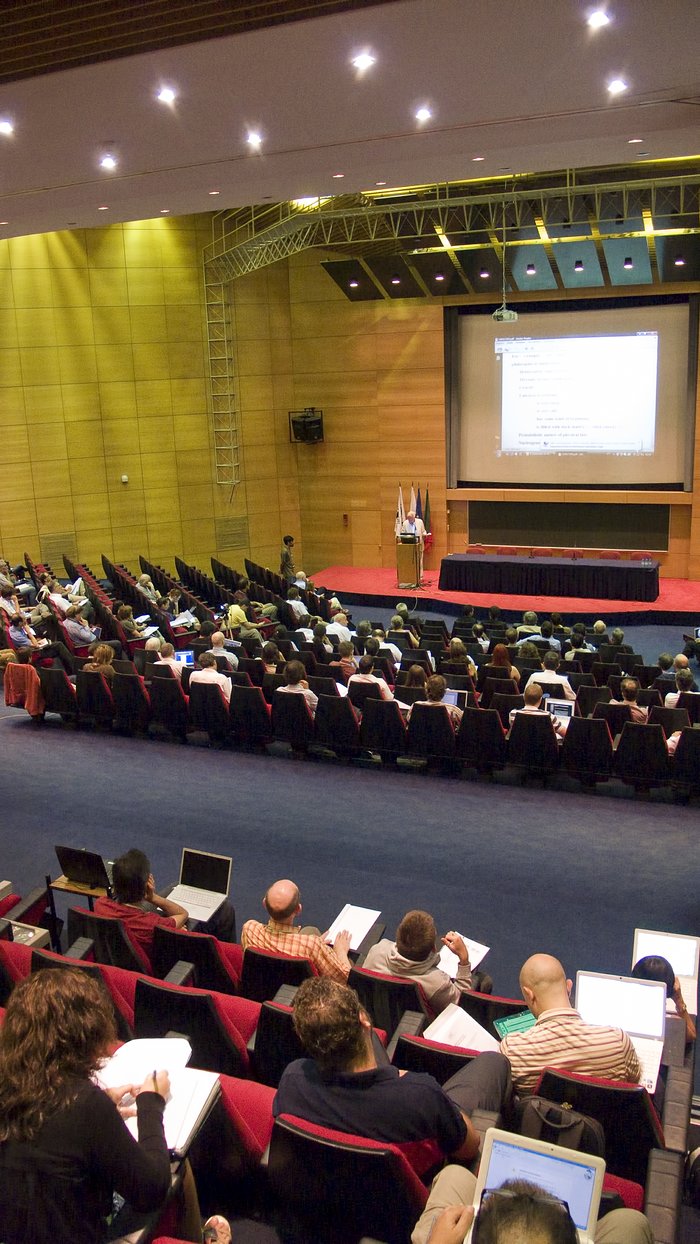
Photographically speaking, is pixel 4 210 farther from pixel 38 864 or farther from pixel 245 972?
pixel 245 972

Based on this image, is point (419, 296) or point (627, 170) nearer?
point (627, 170)

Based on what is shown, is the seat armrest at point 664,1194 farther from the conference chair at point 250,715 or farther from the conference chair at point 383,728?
the conference chair at point 250,715

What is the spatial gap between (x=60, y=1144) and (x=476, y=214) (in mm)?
Answer: 15358

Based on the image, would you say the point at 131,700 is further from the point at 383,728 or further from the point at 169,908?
the point at 169,908

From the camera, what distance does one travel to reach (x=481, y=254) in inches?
627

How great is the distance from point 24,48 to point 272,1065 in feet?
17.4

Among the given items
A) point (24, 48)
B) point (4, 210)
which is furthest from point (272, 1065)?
point (4, 210)

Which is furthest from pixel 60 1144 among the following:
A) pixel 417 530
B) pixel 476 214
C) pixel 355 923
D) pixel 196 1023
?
pixel 417 530

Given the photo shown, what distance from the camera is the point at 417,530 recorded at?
17.2m

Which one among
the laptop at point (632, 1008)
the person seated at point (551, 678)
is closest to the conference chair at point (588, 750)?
the person seated at point (551, 678)

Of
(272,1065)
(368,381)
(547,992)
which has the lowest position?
(272,1065)

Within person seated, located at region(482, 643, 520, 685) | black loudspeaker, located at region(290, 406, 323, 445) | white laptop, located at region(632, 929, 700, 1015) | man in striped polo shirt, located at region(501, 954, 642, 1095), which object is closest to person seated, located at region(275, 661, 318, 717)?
person seated, located at region(482, 643, 520, 685)

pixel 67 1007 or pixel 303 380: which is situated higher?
pixel 303 380

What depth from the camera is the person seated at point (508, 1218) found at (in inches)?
63.8
